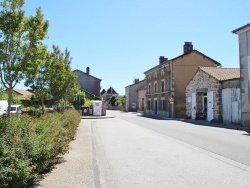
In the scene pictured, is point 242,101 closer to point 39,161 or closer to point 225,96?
point 225,96

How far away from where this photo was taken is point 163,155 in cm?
965

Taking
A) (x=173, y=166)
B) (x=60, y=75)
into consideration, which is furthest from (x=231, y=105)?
(x=173, y=166)

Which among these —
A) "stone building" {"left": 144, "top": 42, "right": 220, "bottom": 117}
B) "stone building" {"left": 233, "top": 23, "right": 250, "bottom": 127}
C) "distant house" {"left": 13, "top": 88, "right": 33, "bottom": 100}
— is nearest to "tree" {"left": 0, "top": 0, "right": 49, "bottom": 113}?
"stone building" {"left": 233, "top": 23, "right": 250, "bottom": 127}

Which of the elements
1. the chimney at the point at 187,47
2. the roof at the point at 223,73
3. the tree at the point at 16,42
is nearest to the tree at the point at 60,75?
the tree at the point at 16,42

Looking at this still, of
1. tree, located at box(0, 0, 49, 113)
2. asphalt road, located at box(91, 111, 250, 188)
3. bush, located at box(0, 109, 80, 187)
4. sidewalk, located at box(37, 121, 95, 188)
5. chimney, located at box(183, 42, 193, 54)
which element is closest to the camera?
bush, located at box(0, 109, 80, 187)

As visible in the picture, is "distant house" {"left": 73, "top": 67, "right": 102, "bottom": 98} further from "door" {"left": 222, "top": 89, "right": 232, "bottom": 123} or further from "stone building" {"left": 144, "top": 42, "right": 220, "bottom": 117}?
"door" {"left": 222, "top": 89, "right": 232, "bottom": 123}

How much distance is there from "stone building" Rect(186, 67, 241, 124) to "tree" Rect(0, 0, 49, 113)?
1736 cm

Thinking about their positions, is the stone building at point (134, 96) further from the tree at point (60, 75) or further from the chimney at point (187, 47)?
the tree at point (60, 75)

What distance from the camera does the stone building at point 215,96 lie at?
24234 mm

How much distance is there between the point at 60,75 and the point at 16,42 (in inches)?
457

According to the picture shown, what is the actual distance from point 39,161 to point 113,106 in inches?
3585

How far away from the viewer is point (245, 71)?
21.8 m

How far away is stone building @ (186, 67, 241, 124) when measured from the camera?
24234 millimetres

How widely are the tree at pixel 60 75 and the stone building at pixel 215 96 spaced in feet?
40.7
